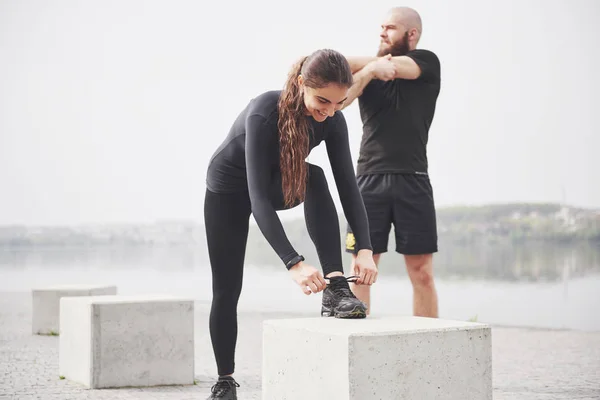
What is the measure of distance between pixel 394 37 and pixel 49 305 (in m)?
3.68

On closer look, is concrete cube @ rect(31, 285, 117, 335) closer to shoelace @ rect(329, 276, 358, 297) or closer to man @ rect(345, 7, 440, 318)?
man @ rect(345, 7, 440, 318)

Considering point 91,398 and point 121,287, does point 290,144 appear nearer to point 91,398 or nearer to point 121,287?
point 91,398

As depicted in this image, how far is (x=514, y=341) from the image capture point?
6.66 m

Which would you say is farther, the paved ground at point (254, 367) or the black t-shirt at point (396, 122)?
the black t-shirt at point (396, 122)

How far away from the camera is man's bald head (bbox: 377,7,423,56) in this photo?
4547mm

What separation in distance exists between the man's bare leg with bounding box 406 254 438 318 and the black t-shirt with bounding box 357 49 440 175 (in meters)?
0.43

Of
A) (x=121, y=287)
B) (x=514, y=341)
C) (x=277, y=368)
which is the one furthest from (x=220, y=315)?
(x=121, y=287)

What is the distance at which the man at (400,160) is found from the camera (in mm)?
4383

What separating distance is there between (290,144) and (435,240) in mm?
1647

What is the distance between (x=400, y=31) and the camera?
4.56 metres

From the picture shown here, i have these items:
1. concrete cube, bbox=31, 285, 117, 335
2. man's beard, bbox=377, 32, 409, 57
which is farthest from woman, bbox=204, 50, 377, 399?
concrete cube, bbox=31, 285, 117, 335

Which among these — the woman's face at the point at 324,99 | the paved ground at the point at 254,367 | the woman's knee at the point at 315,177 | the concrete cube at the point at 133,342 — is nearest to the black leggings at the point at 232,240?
the woman's knee at the point at 315,177

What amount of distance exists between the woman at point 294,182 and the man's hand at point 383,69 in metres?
1.20

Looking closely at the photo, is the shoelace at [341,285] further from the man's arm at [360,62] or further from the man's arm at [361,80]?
A: the man's arm at [360,62]
